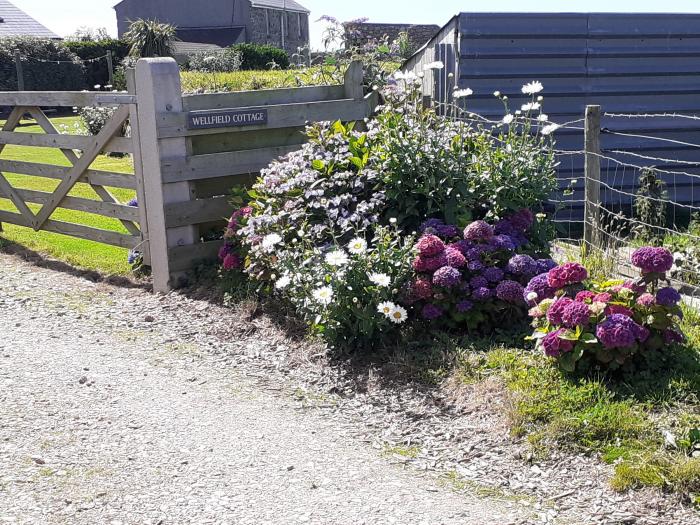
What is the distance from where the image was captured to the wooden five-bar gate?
7250 millimetres

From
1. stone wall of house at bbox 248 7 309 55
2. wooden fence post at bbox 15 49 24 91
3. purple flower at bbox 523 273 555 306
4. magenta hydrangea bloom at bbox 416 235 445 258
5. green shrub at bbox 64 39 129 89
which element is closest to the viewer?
purple flower at bbox 523 273 555 306

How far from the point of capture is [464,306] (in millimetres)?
5316

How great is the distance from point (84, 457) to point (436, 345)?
2214mm

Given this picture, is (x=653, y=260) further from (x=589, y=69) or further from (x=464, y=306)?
(x=589, y=69)

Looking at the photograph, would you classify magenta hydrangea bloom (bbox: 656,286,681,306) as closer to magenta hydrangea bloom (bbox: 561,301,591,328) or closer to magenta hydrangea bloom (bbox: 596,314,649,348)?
magenta hydrangea bloom (bbox: 596,314,649,348)

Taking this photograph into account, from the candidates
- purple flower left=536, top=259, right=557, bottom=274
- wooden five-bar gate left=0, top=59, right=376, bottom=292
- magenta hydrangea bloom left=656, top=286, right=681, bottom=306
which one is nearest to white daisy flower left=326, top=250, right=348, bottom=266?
purple flower left=536, top=259, right=557, bottom=274

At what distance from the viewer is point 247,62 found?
35844 mm

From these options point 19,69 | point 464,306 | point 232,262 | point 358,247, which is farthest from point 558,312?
point 19,69

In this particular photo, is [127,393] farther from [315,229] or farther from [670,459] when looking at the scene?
[670,459]

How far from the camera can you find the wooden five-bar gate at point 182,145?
725cm

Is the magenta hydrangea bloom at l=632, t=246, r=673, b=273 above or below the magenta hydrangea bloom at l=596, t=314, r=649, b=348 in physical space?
above

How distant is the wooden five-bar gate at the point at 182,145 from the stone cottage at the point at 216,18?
1662 inches

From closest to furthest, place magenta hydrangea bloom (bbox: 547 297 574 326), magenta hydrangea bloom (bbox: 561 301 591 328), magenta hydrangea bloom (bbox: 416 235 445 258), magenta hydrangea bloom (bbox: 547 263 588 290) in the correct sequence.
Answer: magenta hydrangea bloom (bbox: 561 301 591 328) → magenta hydrangea bloom (bbox: 547 297 574 326) → magenta hydrangea bloom (bbox: 547 263 588 290) → magenta hydrangea bloom (bbox: 416 235 445 258)

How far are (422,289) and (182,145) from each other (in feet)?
9.96
